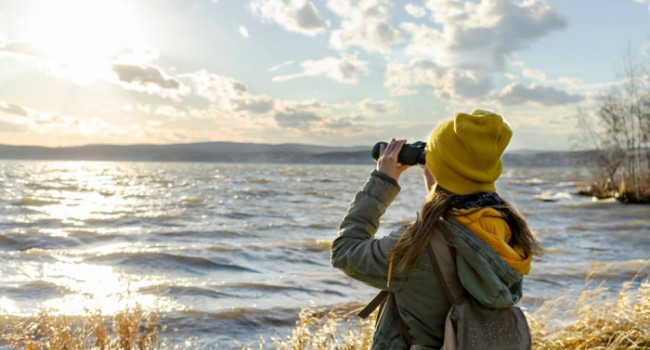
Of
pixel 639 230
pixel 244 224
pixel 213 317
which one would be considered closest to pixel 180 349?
pixel 213 317

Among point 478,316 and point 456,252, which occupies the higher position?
point 456,252

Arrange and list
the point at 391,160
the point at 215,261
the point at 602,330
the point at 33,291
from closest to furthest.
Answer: the point at 391,160
the point at 602,330
the point at 33,291
the point at 215,261

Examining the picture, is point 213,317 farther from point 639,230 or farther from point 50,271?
point 639,230

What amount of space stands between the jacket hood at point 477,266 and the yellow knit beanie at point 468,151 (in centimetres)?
18

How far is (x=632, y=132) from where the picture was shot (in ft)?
117

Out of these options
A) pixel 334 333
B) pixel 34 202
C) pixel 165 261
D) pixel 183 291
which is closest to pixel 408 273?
pixel 334 333

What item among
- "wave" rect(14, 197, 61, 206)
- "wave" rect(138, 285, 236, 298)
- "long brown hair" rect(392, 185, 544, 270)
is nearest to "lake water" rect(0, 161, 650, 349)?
"wave" rect(138, 285, 236, 298)

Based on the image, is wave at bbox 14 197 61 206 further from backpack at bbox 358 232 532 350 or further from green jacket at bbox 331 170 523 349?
backpack at bbox 358 232 532 350

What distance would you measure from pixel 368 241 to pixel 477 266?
0.45 metres

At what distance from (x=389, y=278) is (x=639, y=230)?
854 inches

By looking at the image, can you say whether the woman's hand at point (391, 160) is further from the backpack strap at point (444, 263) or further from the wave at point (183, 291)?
the wave at point (183, 291)

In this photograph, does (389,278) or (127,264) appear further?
(127,264)

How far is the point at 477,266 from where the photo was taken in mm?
2178

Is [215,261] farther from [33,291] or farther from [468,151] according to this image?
[468,151]
